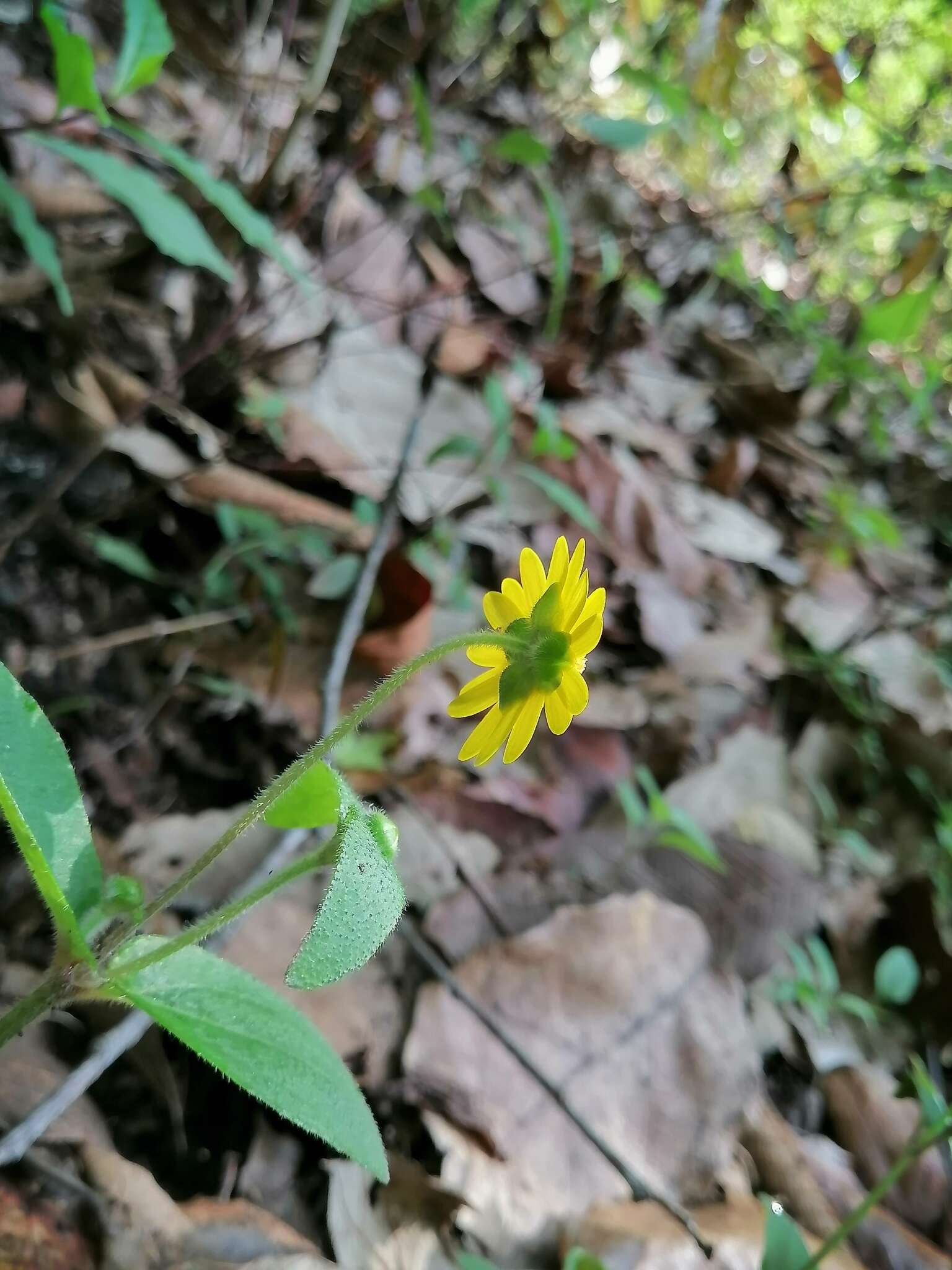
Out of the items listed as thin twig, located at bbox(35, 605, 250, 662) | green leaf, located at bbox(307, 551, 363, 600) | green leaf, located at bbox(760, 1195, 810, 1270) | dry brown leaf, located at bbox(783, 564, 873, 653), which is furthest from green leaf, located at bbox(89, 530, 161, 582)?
dry brown leaf, located at bbox(783, 564, 873, 653)

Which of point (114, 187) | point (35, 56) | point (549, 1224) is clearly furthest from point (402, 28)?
point (549, 1224)

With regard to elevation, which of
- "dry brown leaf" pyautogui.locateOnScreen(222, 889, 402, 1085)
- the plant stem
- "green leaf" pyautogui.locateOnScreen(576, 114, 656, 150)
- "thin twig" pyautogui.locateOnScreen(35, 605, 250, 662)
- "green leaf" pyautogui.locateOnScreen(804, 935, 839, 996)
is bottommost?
"green leaf" pyautogui.locateOnScreen(804, 935, 839, 996)

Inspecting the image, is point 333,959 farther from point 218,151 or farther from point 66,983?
point 218,151

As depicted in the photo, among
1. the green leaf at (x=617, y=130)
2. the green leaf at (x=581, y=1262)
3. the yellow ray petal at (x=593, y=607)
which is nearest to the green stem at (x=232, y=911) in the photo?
the yellow ray petal at (x=593, y=607)

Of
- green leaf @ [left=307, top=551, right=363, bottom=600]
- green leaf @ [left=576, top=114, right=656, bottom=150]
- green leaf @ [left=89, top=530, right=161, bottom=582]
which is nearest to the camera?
green leaf @ [left=89, top=530, right=161, bottom=582]

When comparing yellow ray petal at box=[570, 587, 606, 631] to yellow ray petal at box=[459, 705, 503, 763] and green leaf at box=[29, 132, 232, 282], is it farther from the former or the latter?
green leaf at box=[29, 132, 232, 282]
